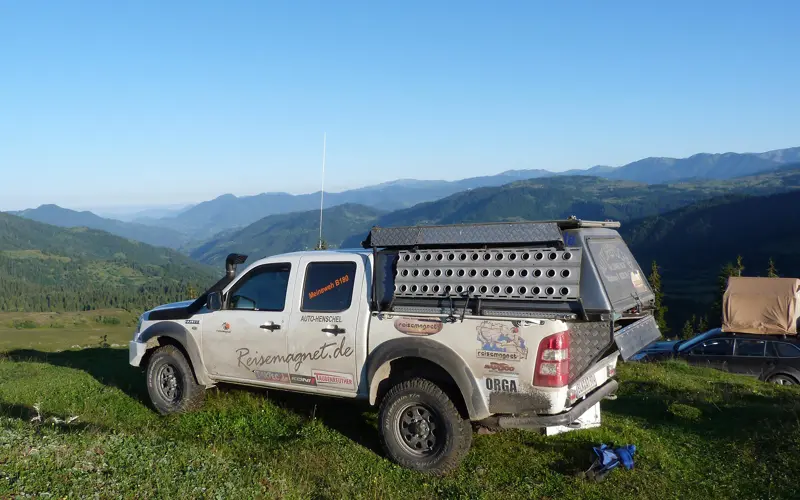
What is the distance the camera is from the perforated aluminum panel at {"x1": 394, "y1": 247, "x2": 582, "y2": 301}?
17.6 feet

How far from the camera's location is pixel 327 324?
6523 millimetres

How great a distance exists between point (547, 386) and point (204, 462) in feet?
9.77

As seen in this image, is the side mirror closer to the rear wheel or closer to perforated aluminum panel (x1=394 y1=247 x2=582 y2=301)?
perforated aluminum panel (x1=394 y1=247 x2=582 y2=301)

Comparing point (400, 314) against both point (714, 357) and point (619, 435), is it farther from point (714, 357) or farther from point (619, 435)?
point (714, 357)

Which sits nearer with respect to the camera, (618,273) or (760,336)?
(618,273)

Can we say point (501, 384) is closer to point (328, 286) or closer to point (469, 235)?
point (469, 235)

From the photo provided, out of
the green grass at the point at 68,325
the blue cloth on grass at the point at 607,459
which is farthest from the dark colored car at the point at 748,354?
the green grass at the point at 68,325

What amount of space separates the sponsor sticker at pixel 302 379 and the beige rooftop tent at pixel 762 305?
934 cm

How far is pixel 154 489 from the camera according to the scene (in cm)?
452

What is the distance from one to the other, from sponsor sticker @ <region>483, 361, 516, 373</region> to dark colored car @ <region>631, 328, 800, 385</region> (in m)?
6.69

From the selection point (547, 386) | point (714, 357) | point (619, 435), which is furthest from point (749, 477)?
point (714, 357)

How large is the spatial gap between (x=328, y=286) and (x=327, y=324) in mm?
420

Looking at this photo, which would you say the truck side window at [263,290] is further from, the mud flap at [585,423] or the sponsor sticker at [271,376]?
the mud flap at [585,423]

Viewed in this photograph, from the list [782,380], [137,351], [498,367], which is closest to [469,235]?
[498,367]
